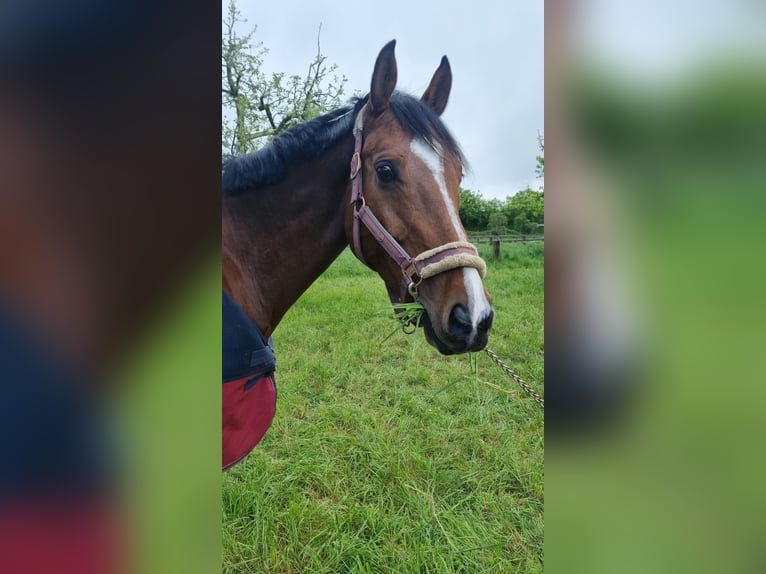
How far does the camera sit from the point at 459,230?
919 mm

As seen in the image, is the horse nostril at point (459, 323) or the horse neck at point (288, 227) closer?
the horse nostril at point (459, 323)

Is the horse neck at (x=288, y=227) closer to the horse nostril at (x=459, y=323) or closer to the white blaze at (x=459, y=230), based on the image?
the white blaze at (x=459, y=230)

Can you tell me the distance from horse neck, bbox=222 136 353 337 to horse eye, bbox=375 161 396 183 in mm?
136

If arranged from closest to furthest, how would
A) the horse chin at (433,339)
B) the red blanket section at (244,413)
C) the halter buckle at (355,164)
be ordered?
the red blanket section at (244,413) < the horse chin at (433,339) < the halter buckle at (355,164)

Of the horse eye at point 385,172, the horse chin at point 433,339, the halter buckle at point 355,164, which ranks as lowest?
the horse chin at point 433,339

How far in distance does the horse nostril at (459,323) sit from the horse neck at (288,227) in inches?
17.8

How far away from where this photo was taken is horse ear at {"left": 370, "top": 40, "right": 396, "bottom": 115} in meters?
0.92

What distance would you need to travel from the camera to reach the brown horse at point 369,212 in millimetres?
894

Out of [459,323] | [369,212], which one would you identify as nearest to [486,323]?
[459,323]

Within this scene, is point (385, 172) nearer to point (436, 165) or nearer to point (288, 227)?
point (436, 165)

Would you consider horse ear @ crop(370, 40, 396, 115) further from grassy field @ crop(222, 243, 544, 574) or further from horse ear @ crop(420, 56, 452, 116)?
grassy field @ crop(222, 243, 544, 574)
